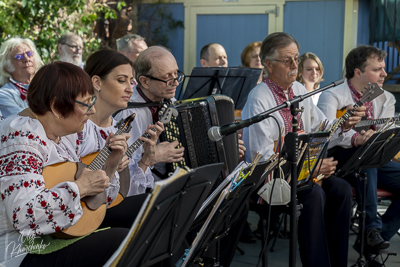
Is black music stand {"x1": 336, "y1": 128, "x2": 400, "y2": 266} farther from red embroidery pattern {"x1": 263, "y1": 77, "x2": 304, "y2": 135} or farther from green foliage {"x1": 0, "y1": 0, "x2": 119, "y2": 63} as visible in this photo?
green foliage {"x1": 0, "y1": 0, "x2": 119, "y2": 63}

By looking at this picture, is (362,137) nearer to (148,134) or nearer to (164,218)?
(148,134)

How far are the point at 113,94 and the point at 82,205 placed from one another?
1.00 m

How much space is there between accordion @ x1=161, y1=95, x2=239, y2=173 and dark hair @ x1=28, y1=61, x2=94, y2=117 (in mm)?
1039

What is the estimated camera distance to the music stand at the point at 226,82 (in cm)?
535

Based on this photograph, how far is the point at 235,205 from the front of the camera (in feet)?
9.43

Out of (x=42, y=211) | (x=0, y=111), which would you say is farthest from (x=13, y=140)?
(x=0, y=111)

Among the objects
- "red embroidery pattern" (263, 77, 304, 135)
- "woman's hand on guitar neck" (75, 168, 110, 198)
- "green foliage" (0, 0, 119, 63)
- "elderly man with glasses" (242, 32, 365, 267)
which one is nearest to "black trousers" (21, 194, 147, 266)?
"woman's hand on guitar neck" (75, 168, 110, 198)

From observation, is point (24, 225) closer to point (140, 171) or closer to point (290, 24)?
point (140, 171)

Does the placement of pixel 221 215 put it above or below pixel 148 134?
below

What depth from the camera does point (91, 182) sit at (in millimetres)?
2395

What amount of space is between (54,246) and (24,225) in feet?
0.76

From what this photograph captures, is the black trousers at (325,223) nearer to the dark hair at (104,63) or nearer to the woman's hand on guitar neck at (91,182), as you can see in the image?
the dark hair at (104,63)

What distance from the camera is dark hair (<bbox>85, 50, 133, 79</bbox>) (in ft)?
11.0

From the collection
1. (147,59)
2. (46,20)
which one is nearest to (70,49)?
(46,20)
